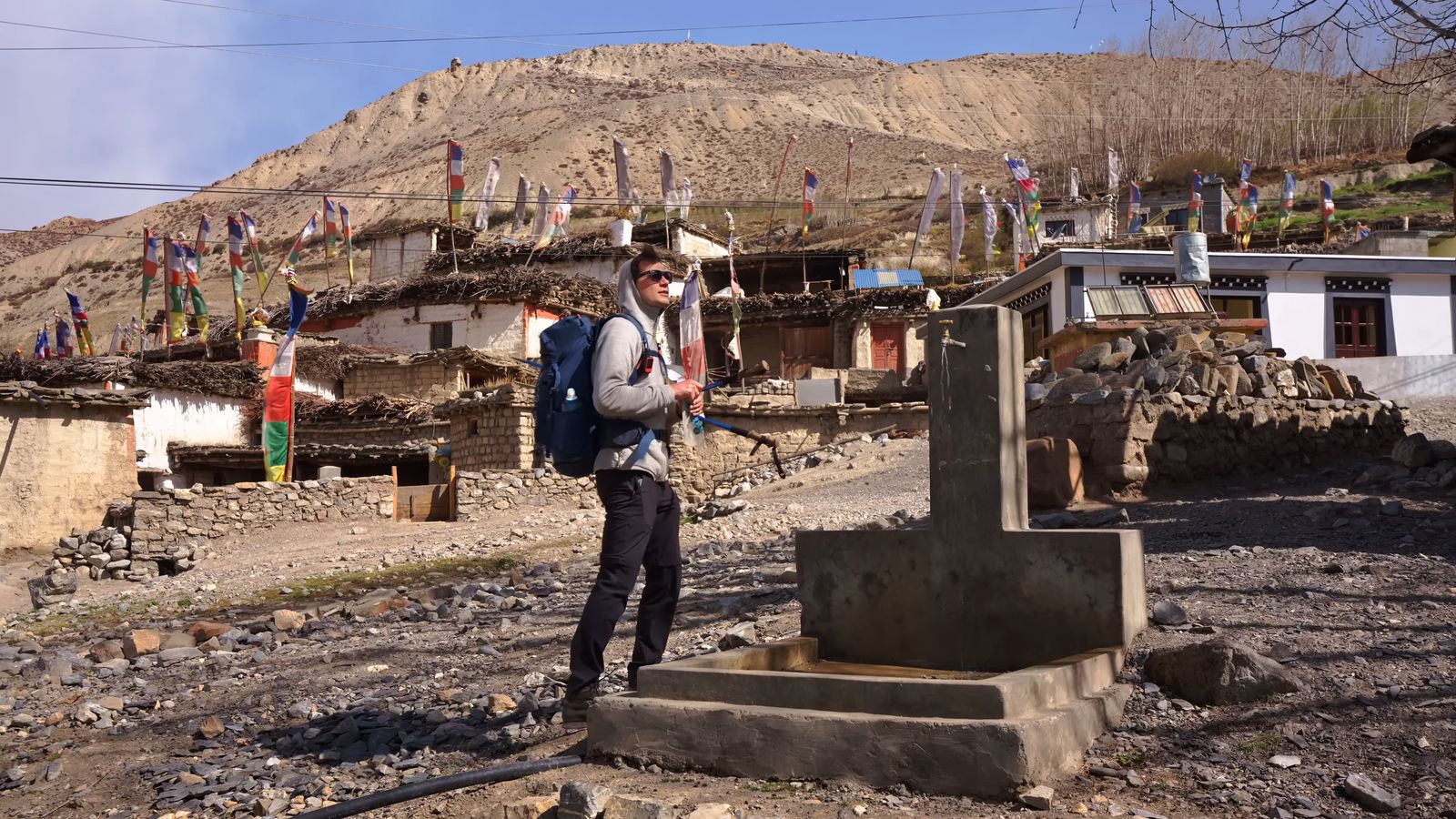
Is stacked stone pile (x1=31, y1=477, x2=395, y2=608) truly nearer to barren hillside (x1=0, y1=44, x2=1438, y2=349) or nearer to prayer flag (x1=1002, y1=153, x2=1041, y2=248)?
→ prayer flag (x1=1002, y1=153, x2=1041, y2=248)

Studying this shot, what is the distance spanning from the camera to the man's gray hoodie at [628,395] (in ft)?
14.9

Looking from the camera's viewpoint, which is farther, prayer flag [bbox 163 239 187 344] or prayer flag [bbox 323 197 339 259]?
prayer flag [bbox 323 197 339 259]

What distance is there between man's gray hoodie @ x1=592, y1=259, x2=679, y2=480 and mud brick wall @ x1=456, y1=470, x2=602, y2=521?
44.9ft

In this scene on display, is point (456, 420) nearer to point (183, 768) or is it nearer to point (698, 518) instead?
point (698, 518)

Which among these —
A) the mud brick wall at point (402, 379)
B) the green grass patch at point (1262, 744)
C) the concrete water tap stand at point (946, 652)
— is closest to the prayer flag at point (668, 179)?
the mud brick wall at point (402, 379)

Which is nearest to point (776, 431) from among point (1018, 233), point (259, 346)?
point (259, 346)

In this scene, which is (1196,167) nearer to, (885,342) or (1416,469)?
(885,342)

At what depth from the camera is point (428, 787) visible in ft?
13.3

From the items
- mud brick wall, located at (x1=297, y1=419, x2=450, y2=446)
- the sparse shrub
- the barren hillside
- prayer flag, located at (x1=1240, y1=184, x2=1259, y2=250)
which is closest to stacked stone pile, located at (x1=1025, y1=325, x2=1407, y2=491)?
mud brick wall, located at (x1=297, y1=419, x2=450, y2=446)

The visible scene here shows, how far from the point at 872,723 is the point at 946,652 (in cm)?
131

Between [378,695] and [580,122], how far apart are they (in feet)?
277

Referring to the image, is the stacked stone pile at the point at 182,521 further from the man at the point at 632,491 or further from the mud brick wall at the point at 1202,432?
the man at the point at 632,491

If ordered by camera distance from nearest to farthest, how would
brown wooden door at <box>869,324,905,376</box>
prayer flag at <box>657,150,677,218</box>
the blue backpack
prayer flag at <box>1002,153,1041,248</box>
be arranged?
the blue backpack
prayer flag at <box>1002,153,1041,248</box>
brown wooden door at <box>869,324,905,376</box>
prayer flag at <box>657,150,677,218</box>

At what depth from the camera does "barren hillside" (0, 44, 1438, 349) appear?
248 feet
